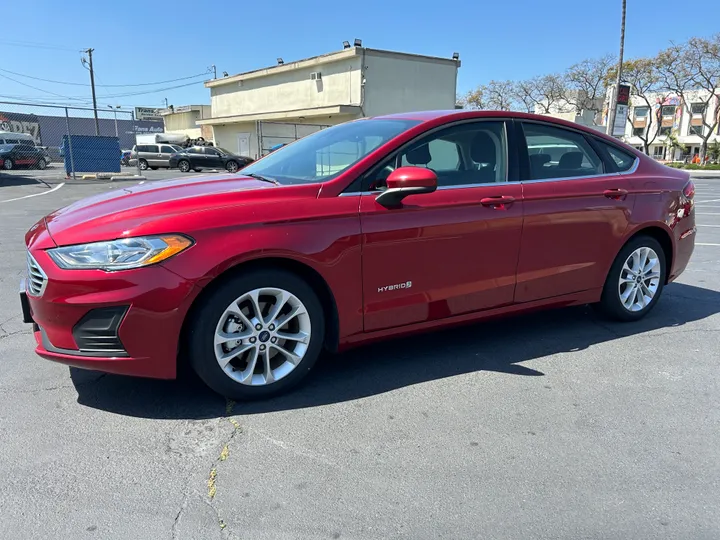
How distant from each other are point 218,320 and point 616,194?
10.3 feet

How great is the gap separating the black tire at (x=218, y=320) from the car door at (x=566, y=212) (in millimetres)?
1559

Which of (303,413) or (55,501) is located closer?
(55,501)

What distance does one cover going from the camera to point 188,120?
50.6 m

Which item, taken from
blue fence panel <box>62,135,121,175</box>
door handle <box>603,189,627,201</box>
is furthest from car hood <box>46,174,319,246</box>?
blue fence panel <box>62,135,121,175</box>

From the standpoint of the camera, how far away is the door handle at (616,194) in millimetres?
4188

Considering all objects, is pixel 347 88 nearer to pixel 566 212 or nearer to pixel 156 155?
pixel 156 155

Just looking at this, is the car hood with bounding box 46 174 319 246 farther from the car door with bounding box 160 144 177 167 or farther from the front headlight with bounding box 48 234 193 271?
the car door with bounding box 160 144 177 167

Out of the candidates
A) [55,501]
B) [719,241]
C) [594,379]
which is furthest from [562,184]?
[719,241]

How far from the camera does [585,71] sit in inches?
2007

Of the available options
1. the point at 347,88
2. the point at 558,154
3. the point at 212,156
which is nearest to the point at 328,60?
the point at 347,88

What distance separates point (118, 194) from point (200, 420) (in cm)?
153

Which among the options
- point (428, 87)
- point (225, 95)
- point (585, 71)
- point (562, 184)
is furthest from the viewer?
point (585, 71)

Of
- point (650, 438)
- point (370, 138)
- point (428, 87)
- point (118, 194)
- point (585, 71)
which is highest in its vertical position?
point (585, 71)

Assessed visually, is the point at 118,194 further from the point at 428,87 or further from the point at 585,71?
the point at 585,71
